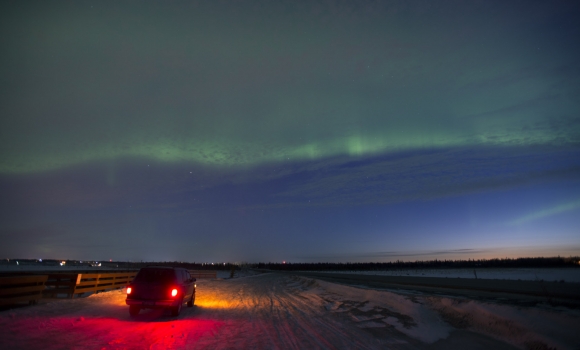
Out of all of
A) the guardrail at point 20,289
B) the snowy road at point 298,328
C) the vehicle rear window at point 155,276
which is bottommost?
the snowy road at point 298,328

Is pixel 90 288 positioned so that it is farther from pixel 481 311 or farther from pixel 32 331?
pixel 481 311

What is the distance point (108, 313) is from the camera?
493 inches

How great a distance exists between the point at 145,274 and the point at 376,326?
8.40 meters

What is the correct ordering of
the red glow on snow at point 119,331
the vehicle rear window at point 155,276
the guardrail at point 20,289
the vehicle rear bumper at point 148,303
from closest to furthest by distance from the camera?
the red glow on snow at point 119,331
the vehicle rear bumper at point 148,303
the guardrail at point 20,289
the vehicle rear window at point 155,276

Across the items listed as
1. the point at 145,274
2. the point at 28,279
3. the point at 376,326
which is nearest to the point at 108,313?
the point at 145,274

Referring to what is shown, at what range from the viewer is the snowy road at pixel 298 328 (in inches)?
314

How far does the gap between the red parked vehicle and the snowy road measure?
1.49 feet

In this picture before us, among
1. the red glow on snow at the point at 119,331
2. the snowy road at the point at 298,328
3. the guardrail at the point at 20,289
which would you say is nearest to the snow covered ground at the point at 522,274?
the snowy road at the point at 298,328

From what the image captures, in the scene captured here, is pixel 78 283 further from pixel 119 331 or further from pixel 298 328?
pixel 298 328

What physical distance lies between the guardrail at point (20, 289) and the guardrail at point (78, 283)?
10.8 feet

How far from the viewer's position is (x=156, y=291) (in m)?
12.0

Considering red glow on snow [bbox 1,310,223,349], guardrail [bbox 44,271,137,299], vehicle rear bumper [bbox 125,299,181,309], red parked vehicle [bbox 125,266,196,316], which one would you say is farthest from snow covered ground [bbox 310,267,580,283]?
guardrail [bbox 44,271,137,299]

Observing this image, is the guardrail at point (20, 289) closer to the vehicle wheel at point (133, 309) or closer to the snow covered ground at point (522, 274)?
the vehicle wheel at point (133, 309)

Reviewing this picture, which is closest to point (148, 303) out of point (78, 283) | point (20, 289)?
point (20, 289)
